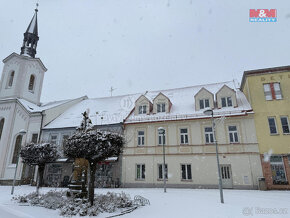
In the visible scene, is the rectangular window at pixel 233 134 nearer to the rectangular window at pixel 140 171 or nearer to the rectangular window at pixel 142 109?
the rectangular window at pixel 140 171

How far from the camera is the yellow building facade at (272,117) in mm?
17078

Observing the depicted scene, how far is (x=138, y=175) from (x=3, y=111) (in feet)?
65.8

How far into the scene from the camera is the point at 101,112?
26.0 metres

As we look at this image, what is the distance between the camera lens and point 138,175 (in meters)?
20.7

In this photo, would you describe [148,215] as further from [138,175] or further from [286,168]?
[286,168]

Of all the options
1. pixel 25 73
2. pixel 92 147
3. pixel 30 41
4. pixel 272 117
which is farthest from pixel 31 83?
pixel 272 117

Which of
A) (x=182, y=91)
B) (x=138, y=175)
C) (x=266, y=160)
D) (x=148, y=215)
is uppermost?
(x=182, y=91)

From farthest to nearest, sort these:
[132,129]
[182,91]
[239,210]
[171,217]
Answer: [182,91], [132,129], [239,210], [171,217]

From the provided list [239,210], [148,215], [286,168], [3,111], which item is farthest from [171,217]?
[3,111]

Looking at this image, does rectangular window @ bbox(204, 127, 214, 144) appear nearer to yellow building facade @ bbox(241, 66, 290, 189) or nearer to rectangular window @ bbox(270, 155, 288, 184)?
yellow building facade @ bbox(241, 66, 290, 189)

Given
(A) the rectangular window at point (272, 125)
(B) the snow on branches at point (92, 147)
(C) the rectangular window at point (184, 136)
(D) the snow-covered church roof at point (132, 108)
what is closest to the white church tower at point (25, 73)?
(D) the snow-covered church roof at point (132, 108)

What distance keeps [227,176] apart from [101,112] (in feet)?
53.5

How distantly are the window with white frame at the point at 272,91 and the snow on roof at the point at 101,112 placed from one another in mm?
14701

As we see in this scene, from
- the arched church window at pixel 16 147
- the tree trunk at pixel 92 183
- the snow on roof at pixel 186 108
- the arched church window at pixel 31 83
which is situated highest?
the arched church window at pixel 31 83
